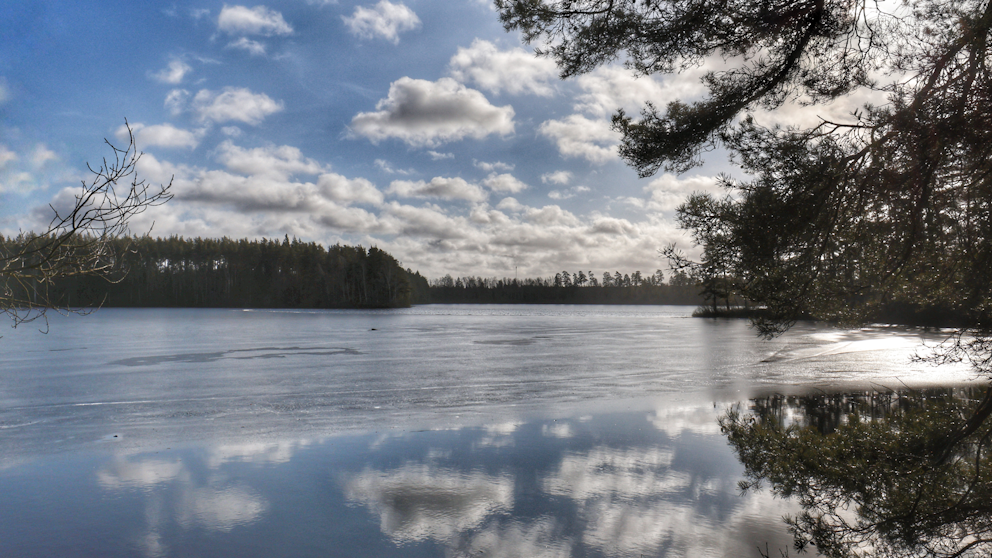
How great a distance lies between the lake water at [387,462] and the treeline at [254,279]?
88384 millimetres

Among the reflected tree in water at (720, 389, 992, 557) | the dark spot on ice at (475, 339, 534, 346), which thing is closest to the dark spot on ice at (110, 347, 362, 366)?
the dark spot on ice at (475, 339, 534, 346)

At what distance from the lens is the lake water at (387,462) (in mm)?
4410

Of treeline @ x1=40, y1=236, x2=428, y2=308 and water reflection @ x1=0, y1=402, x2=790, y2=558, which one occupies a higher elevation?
treeline @ x1=40, y1=236, x2=428, y2=308

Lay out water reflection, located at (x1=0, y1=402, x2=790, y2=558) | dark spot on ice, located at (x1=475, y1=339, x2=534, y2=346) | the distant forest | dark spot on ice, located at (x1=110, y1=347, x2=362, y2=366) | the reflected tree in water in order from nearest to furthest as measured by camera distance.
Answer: the reflected tree in water → water reflection, located at (x1=0, y1=402, x2=790, y2=558) → dark spot on ice, located at (x1=110, y1=347, x2=362, y2=366) → dark spot on ice, located at (x1=475, y1=339, x2=534, y2=346) → the distant forest

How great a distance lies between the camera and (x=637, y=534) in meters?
4.44

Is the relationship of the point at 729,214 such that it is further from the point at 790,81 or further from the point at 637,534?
the point at 637,534

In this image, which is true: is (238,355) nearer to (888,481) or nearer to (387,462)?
(387,462)

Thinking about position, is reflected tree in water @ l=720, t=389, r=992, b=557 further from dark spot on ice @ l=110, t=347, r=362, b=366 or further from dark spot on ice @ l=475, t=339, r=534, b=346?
dark spot on ice @ l=475, t=339, r=534, b=346

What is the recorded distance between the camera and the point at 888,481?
15.0 ft

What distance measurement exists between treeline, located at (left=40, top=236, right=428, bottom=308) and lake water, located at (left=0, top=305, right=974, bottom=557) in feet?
290

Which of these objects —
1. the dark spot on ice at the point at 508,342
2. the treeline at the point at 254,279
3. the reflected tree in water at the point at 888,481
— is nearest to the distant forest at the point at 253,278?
the treeline at the point at 254,279

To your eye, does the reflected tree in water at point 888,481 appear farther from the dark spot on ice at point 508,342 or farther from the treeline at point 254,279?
the treeline at point 254,279

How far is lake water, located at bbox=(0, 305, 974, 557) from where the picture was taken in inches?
174

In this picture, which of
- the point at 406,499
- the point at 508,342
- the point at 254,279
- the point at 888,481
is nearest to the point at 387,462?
the point at 406,499
